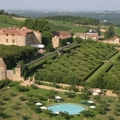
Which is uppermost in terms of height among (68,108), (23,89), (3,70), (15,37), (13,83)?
(15,37)

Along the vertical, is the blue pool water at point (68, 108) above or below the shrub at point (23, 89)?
below

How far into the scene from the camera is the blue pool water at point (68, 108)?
35.1 metres

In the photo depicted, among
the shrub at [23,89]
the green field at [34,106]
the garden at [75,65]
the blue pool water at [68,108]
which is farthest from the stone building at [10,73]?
the blue pool water at [68,108]

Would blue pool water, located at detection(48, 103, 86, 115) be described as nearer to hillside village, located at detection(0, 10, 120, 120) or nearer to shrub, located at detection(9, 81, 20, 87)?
hillside village, located at detection(0, 10, 120, 120)

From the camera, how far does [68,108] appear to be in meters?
36.1

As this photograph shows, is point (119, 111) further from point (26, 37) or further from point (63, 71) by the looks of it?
point (26, 37)

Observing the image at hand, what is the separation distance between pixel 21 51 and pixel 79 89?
53.1ft

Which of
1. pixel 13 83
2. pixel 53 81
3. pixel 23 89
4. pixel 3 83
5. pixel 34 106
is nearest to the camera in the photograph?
pixel 34 106

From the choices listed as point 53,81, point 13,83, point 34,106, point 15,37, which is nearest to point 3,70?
point 13,83

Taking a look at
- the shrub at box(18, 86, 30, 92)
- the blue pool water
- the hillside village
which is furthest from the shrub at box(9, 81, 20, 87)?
the blue pool water

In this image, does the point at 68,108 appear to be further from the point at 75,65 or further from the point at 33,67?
the point at 75,65

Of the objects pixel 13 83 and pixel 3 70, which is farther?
pixel 3 70

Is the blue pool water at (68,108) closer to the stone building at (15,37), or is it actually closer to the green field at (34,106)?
the green field at (34,106)

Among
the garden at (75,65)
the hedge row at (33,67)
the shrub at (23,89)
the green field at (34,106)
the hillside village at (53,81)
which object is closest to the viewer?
the green field at (34,106)
